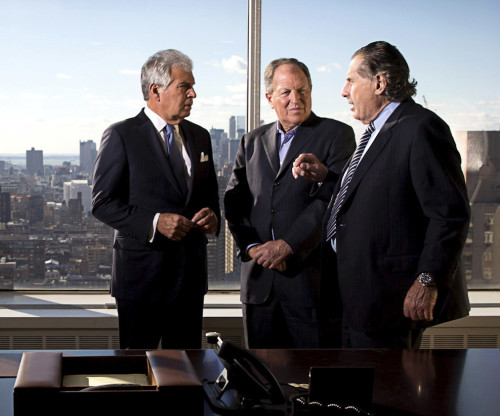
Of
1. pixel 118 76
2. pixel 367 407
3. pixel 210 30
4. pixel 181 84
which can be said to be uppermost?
pixel 210 30

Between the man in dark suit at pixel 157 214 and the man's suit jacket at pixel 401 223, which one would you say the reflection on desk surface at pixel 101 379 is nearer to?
the man's suit jacket at pixel 401 223

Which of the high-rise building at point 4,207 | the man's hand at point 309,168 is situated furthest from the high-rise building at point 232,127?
the high-rise building at point 4,207

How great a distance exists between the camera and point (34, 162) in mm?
4207

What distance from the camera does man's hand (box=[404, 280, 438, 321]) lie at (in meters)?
2.40

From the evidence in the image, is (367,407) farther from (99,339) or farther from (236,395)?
(99,339)

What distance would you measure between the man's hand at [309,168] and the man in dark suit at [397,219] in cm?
28

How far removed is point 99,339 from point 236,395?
2545 millimetres

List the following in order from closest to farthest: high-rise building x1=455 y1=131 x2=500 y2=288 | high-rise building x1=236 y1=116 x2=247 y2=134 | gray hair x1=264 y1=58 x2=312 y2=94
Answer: gray hair x1=264 y1=58 x2=312 y2=94 < high-rise building x1=236 y1=116 x2=247 y2=134 < high-rise building x1=455 y1=131 x2=500 y2=288

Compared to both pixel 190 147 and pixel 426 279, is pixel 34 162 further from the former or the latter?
pixel 426 279

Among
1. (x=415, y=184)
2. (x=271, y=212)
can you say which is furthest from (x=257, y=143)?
(x=415, y=184)

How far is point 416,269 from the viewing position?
2.49m

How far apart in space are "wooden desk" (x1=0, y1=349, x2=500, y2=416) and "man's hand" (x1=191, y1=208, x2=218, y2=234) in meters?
1.19

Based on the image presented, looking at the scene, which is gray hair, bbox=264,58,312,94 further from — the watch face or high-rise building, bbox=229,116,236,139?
the watch face

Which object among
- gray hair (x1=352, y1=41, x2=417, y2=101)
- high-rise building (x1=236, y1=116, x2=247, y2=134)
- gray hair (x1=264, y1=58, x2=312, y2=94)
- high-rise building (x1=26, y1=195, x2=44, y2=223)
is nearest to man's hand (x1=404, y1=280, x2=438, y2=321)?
gray hair (x1=352, y1=41, x2=417, y2=101)
